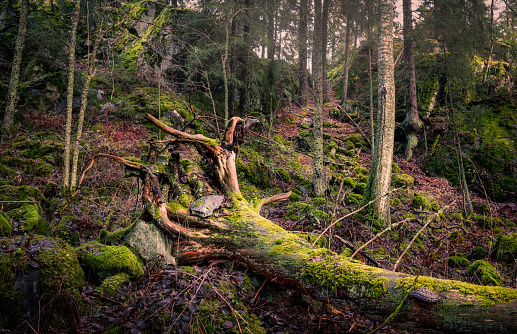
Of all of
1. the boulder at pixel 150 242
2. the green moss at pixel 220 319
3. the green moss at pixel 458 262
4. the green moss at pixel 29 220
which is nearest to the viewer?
the green moss at pixel 220 319

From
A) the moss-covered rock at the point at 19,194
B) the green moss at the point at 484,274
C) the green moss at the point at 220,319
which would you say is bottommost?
the green moss at the point at 484,274

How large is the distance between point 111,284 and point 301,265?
85.5 inches

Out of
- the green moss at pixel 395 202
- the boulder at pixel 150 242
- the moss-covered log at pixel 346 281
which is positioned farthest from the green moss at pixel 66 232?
the green moss at pixel 395 202

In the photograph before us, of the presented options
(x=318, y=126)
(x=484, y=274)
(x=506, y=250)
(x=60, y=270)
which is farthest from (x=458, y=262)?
(x=60, y=270)

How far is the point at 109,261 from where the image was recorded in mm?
3078

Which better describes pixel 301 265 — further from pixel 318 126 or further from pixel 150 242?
pixel 318 126

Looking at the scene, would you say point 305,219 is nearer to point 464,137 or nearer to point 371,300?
point 371,300

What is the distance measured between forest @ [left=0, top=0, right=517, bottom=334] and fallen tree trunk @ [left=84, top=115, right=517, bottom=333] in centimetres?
2

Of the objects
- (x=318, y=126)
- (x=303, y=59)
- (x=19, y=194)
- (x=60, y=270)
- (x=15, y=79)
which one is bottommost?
(x=60, y=270)

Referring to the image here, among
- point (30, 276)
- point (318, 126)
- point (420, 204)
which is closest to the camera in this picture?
point (30, 276)

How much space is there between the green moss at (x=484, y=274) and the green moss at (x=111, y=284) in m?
5.49

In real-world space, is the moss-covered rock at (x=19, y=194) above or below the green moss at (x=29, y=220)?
above

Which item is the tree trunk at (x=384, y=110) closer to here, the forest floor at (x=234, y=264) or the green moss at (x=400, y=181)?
the forest floor at (x=234, y=264)

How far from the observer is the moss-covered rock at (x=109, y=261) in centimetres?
305
